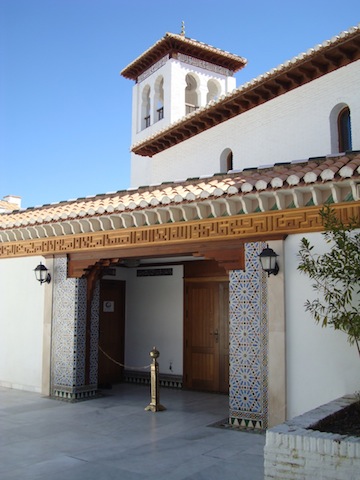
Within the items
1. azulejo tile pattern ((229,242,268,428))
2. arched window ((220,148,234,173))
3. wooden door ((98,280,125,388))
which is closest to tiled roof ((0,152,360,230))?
azulejo tile pattern ((229,242,268,428))

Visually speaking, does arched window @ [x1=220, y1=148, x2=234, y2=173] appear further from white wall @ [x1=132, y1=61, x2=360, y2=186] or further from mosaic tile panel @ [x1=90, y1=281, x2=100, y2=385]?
mosaic tile panel @ [x1=90, y1=281, x2=100, y2=385]

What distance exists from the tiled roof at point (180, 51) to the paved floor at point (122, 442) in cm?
1565

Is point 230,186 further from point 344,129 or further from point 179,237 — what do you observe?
point 344,129

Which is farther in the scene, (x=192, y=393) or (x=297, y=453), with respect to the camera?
(x=192, y=393)

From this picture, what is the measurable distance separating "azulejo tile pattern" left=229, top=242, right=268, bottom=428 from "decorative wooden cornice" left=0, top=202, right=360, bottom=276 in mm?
319

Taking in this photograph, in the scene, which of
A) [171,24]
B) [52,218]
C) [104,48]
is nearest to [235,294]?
[52,218]

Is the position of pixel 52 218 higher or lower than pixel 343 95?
lower

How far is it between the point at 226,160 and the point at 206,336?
4763mm

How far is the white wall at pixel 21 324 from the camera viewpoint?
984 cm

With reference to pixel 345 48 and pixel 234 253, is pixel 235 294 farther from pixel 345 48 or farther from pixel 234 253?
pixel 345 48

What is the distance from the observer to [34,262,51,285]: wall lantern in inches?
373

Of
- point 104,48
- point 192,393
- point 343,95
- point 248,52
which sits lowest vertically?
point 192,393

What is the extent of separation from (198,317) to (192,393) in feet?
4.62

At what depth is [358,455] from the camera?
391 cm
